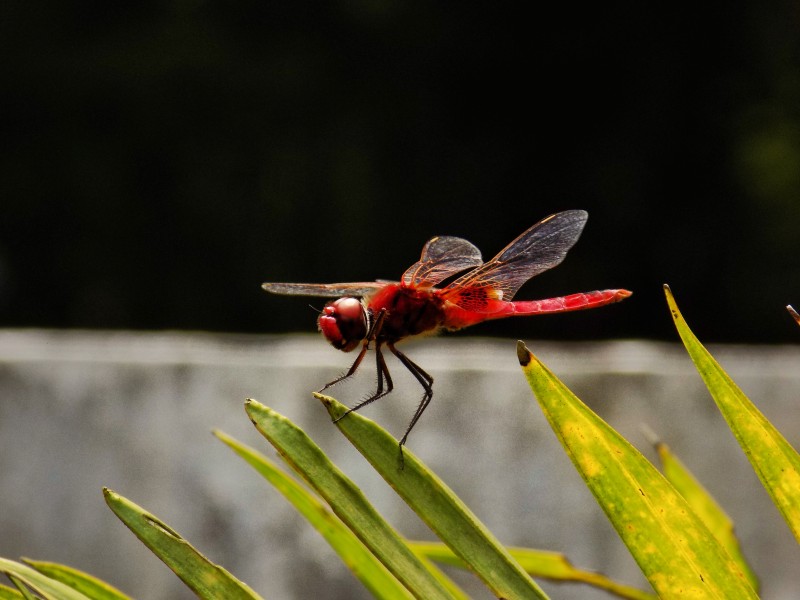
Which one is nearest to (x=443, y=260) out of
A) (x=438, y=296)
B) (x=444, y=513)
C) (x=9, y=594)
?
(x=438, y=296)

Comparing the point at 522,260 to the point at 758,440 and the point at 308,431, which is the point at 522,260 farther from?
the point at 308,431

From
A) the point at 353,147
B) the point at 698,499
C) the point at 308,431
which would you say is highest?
the point at 353,147

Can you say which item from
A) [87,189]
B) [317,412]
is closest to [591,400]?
[317,412]

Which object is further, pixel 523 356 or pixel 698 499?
pixel 698 499

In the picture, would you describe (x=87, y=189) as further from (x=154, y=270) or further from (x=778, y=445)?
(x=778, y=445)

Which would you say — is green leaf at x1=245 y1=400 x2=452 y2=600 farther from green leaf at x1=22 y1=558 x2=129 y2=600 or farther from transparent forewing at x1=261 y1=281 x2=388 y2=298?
transparent forewing at x1=261 y1=281 x2=388 y2=298

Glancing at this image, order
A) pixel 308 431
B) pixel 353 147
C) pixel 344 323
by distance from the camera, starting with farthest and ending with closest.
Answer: pixel 353 147 → pixel 308 431 → pixel 344 323

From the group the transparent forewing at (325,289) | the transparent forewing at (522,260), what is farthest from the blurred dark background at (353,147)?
the transparent forewing at (325,289)
